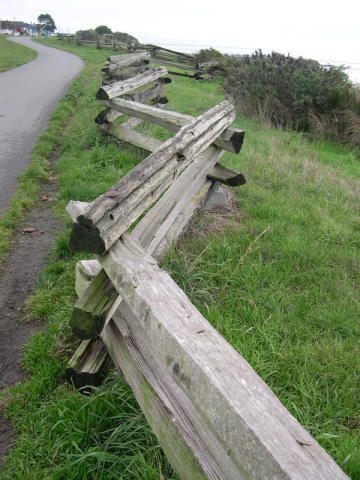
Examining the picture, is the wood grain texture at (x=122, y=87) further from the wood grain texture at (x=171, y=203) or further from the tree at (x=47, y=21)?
the tree at (x=47, y=21)

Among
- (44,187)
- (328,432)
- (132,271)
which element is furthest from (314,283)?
(44,187)

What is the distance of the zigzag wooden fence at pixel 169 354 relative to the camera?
3.57 feet

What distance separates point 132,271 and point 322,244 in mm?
2827

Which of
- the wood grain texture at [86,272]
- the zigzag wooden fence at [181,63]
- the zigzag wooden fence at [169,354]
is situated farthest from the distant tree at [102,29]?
the wood grain texture at [86,272]

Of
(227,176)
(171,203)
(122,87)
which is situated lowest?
(171,203)

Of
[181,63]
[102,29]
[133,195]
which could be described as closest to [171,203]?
[133,195]

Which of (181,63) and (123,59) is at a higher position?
(181,63)

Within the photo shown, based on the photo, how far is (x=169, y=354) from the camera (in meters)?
1.42

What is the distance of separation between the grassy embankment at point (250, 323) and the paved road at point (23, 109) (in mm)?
907

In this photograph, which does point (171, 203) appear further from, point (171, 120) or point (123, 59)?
point (123, 59)

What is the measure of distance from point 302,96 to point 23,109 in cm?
Answer: 714

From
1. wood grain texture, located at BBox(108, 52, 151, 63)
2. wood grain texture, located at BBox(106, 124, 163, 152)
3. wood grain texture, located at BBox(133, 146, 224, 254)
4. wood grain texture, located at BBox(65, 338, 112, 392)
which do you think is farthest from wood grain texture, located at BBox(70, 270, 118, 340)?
wood grain texture, located at BBox(108, 52, 151, 63)

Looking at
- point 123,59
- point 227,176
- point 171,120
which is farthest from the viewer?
point 123,59

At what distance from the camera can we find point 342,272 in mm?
3576
